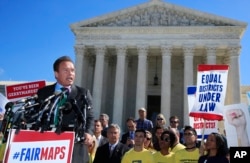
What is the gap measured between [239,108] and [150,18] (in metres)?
28.6

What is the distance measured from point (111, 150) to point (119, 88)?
2632cm

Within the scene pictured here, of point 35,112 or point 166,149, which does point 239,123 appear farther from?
point 35,112

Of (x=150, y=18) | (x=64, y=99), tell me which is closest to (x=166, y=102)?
(x=150, y=18)

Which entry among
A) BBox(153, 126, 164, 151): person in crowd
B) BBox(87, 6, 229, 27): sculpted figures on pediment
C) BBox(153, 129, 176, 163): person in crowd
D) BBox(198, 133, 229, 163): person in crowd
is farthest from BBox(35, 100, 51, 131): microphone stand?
BBox(87, 6, 229, 27): sculpted figures on pediment

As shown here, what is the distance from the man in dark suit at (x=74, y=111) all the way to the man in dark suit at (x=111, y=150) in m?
4.01

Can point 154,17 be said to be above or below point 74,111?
above

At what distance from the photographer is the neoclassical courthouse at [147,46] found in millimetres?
34281

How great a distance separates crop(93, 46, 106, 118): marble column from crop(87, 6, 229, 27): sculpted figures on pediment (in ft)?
11.2

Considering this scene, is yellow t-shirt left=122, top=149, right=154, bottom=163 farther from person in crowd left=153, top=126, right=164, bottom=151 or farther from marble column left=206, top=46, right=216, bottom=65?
marble column left=206, top=46, right=216, bottom=65

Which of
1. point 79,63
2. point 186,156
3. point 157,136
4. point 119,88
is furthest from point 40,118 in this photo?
point 79,63

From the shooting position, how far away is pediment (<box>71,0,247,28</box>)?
117ft

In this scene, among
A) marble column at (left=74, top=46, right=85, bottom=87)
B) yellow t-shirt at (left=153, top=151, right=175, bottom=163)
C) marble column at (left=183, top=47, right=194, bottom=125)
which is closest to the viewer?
yellow t-shirt at (left=153, top=151, right=175, bottom=163)

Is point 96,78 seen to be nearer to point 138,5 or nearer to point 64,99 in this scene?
point 138,5

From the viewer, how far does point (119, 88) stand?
3469cm
